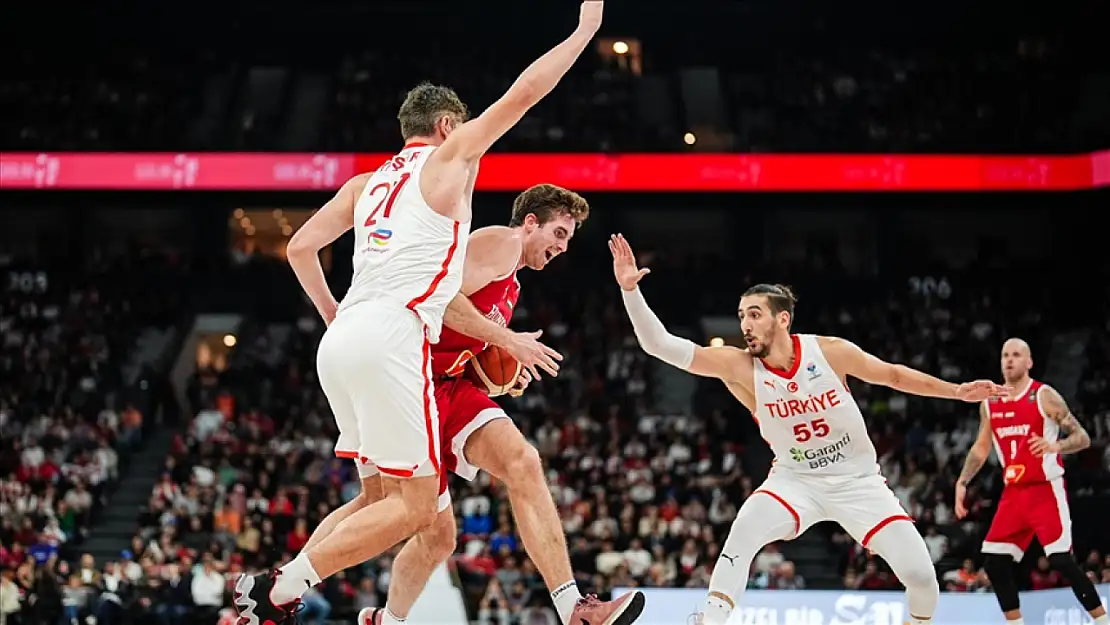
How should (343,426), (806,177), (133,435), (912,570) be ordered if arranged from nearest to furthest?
(343,426) → (912,570) → (133,435) → (806,177)

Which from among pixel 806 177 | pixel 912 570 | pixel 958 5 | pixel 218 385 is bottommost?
pixel 912 570

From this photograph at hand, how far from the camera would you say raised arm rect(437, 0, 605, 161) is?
5.47 metres

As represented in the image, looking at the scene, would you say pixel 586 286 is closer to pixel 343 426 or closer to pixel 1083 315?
pixel 1083 315

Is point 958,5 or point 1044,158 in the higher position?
point 958,5

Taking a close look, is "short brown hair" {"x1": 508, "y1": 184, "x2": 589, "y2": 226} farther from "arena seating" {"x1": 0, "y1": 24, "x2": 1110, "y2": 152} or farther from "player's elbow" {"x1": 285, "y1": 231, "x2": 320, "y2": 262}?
"arena seating" {"x1": 0, "y1": 24, "x2": 1110, "y2": 152}

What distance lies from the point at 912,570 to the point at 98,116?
2169cm

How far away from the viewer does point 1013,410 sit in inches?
398

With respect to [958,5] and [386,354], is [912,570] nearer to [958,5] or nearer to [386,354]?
[386,354]

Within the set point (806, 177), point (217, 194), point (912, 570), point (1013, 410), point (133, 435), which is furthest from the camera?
point (217, 194)

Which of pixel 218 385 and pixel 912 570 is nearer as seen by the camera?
pixel 912 570

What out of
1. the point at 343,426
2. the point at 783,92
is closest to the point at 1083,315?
the point at 783,92

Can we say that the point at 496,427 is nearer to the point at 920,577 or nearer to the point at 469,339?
the point at 469,339

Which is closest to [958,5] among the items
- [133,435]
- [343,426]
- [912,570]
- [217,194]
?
[217,194]

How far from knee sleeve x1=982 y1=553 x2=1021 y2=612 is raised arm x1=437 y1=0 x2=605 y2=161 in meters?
6.03
